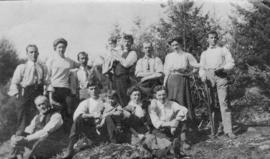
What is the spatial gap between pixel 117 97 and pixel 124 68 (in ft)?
1.87

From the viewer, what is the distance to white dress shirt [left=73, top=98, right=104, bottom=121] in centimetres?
566

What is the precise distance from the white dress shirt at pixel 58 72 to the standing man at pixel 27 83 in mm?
145

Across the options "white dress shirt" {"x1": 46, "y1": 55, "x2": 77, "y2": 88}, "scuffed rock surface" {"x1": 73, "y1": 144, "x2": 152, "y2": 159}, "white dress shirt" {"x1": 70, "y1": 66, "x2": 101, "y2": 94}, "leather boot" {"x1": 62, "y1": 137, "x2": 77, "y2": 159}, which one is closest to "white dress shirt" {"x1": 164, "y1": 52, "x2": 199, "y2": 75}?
"white dress shirt" {"x1": 70, "y1": 66, "x2": 101, "y2": 94}

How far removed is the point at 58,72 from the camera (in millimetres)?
6227

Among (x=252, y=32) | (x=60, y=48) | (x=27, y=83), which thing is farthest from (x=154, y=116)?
(x=252, y=32)

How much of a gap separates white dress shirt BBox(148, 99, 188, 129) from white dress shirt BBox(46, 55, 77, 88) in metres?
1.71

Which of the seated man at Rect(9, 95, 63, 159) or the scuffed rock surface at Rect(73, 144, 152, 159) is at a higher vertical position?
the seated man at Rect(9, 95, 63, 159)

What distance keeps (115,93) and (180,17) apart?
4.05 m

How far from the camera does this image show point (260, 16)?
9133mm

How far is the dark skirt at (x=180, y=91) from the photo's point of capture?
20.0 feet

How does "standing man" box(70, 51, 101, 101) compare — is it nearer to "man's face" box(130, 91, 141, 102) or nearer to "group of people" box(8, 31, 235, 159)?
"group of people" box(8, 31, 235, 159)

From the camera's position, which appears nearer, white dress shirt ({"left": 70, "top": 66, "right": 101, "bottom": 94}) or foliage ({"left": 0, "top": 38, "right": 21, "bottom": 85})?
white dress shirt ({"left": 70, "top": 66, "right": 101, "bottom": 94})

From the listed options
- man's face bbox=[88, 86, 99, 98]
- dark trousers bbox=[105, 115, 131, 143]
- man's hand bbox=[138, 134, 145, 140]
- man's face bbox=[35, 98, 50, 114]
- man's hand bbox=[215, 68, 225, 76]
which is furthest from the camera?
man's hand bbox=[215, 68, 225, 76]

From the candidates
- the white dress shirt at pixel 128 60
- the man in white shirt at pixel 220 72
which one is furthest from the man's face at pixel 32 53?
the man in white shirt at pixel 220 72
